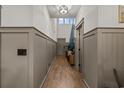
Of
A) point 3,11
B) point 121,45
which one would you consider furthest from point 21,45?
point 121,45

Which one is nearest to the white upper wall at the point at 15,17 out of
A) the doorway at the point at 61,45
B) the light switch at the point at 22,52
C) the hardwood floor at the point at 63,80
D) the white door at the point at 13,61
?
the white door at the point at 13,61

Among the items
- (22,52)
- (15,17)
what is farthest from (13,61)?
(15,17)

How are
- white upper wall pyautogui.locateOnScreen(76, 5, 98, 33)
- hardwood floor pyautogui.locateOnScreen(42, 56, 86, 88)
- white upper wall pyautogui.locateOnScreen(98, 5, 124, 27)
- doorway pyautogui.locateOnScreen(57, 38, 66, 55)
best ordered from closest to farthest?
white upper wall pyautogui.locateOnScreen(98, 5, 124, 27) < white upper wall pyautogui.locateOnScreen(76, 5, 98, 33) < hardwood floor pyautogui.locateOnScreen(42, 56, 86, 88) < doorway pyautogui.locateOnScreen(57, 38, 66, 55)

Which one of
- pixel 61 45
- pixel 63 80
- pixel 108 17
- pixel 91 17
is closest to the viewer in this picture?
pixel 108 17

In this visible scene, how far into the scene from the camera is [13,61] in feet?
9.78

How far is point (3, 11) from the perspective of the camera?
2.92m

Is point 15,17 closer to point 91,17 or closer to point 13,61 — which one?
point 13,61

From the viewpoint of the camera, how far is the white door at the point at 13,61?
9.71 ft

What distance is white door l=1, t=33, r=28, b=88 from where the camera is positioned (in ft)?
9.71

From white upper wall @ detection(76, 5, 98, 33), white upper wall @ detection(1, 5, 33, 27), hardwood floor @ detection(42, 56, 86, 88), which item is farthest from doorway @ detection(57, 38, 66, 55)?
white upper wall @ detection(1, 5, 33, 27)

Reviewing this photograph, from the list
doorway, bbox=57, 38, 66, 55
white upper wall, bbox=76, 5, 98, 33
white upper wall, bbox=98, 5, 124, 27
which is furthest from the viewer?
doorway, bbox=57, 38, 66, 55

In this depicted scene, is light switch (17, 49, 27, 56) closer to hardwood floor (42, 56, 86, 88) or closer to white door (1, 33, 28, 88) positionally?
white door (1, 33, 28, 88)
